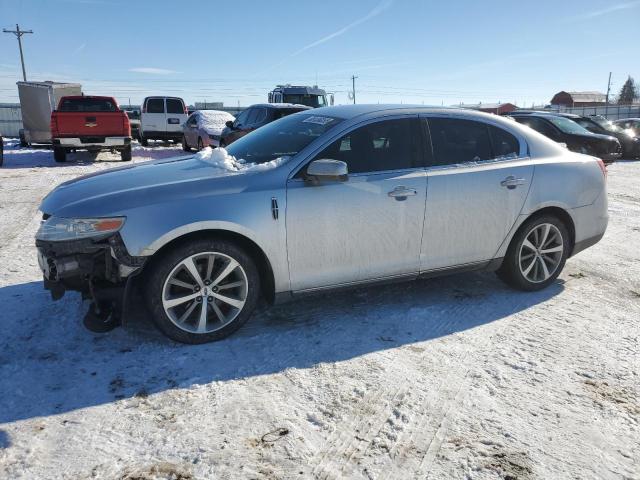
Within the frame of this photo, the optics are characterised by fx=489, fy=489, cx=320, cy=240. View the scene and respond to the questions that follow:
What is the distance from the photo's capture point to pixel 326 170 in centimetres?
337

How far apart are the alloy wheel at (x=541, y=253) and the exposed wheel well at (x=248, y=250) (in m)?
2.28

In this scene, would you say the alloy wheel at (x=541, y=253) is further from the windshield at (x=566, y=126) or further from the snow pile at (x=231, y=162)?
the windshield at (x=566, y=126)

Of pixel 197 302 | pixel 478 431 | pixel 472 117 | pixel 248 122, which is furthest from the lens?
pixel 248 122

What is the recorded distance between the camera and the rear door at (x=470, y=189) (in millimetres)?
3908

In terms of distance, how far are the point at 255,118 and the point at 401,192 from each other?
9292mm

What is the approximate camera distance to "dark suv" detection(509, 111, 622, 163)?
1363 centimetres

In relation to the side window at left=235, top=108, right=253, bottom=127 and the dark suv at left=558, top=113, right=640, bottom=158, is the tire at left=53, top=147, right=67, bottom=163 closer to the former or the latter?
the side window at left=235, top=108, right=253, bottom=127

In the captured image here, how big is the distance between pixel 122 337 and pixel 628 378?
10.8 ft

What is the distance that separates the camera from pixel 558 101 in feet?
276

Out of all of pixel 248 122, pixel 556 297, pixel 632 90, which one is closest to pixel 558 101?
pixel 632 90

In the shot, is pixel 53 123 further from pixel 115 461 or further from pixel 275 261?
pixel 115 461

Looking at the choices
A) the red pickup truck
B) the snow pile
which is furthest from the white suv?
the snow pile

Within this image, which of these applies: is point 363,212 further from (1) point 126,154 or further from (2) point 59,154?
(2) point 59,154

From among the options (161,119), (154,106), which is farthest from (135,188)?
(154,106)
